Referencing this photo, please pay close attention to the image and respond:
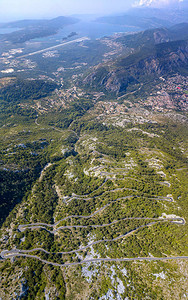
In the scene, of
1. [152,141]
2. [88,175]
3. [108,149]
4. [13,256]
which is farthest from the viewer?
[152,141]

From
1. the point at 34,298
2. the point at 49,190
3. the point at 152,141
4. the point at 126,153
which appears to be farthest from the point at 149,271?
the point at 152,141

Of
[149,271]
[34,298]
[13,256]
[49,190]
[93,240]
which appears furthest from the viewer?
[49,190]

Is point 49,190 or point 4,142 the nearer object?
point 49,190

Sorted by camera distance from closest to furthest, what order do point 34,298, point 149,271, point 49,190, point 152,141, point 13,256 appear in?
point 34,298 < point 149,271 < point 13,256 < point 49,190 < point 152,141

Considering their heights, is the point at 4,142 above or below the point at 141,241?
above

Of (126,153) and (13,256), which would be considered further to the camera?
(126,153)

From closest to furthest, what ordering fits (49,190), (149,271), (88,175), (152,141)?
1. (149,271)
2. (49,190)
3. (88,175)
4. (152,141)

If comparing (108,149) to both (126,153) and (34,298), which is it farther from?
(34,298)

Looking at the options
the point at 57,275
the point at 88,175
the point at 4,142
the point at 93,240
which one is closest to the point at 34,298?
the point at 57,275

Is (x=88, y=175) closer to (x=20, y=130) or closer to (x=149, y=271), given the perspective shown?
(x=149, y=271)
